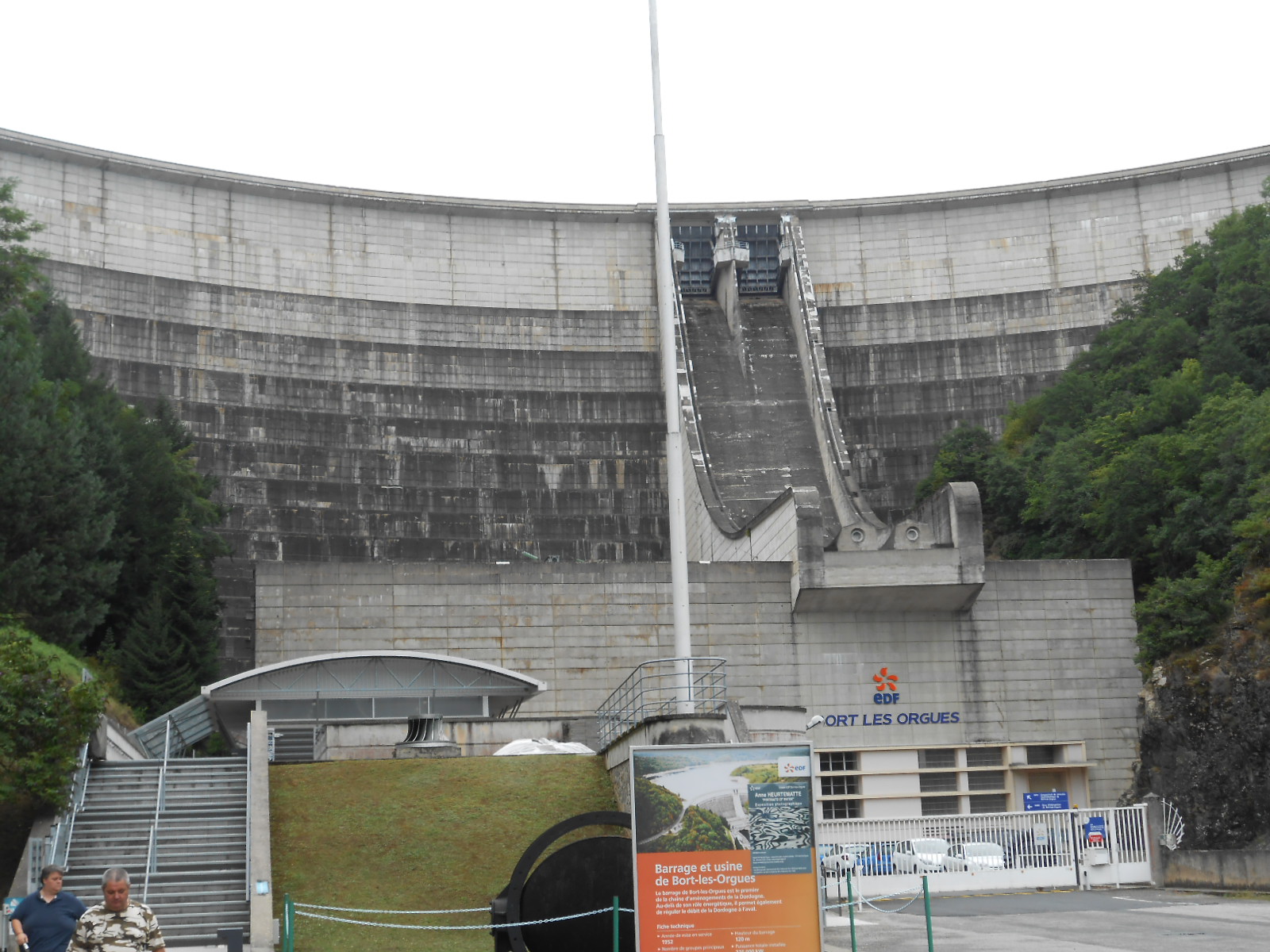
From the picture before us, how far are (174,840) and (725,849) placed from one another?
10.1 metres

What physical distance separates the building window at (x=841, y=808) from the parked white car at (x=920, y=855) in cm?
988

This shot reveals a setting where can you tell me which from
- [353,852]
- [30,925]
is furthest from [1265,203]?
[30,925]

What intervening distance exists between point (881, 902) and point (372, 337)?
29234mm

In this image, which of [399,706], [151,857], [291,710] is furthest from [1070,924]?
[291,710]

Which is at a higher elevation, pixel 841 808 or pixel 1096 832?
pixel 1096 832

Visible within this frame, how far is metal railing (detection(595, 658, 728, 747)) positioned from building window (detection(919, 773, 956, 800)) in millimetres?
5486

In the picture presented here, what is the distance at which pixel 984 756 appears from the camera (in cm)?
3447

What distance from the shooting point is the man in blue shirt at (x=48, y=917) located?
974cm

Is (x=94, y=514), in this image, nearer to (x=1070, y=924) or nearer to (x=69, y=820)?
(x=69, y=820)

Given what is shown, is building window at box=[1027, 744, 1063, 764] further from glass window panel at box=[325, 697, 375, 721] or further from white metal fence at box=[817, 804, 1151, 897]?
glass window panel at box=[325, 697, 375, 721]

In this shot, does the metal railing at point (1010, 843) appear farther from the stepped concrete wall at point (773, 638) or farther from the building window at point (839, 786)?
the stepped concrete wall at point (773, 638)

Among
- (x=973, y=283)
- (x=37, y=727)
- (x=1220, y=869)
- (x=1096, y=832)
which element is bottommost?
(x=1220, y=869)

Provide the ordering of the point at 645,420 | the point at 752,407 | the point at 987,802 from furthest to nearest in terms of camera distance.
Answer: the point at 645,420
the point at 752,407
the point at 987,802

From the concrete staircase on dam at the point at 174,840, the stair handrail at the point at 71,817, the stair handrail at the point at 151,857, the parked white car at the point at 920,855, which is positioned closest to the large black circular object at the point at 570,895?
the concrete staircase on dam at the point at 174,840
